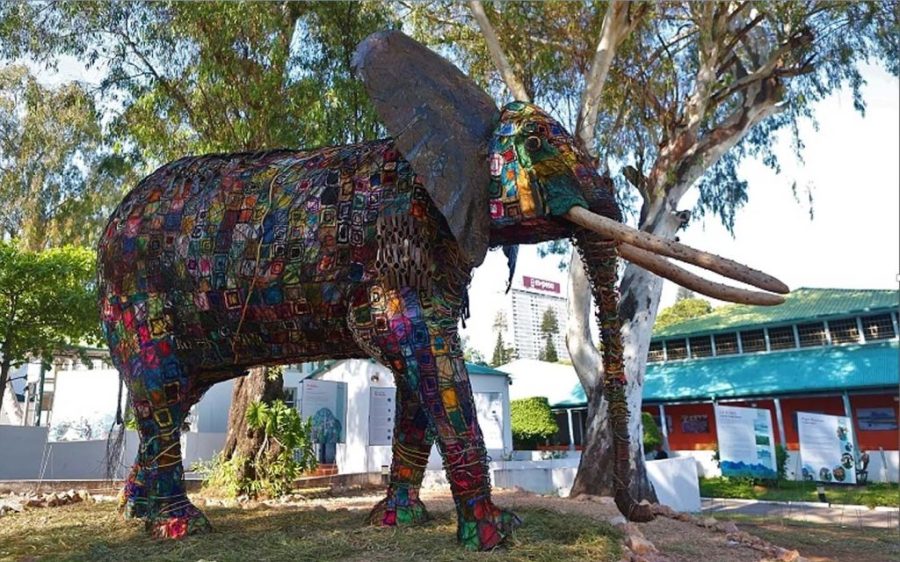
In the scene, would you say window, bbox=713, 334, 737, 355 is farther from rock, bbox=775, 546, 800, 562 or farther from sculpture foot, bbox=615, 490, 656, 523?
sculpture foot, bbox=615, 490, 656, 523

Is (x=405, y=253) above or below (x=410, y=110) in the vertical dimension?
below

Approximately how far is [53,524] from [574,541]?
3.90 meters

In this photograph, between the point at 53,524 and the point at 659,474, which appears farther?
the point at 659,474

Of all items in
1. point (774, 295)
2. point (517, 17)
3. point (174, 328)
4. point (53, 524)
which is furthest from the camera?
point (517, 17)

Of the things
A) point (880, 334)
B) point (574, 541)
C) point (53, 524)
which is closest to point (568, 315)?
point (574, 541)

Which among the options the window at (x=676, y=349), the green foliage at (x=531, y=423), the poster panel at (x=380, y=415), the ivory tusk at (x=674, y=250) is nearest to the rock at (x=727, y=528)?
the ivory tusk at (x=674, y=250)

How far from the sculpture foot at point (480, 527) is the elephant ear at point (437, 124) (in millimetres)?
1353

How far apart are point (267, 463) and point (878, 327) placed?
18.6m

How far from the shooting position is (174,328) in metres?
4.91

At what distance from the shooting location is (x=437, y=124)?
14.4 feet

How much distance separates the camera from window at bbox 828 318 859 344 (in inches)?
836

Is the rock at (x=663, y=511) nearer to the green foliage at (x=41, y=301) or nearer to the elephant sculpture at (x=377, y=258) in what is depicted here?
the elephant sculpture at (x=377, y=258)

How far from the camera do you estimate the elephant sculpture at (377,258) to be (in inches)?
165

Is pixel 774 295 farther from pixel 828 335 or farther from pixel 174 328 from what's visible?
pixel 828 335
